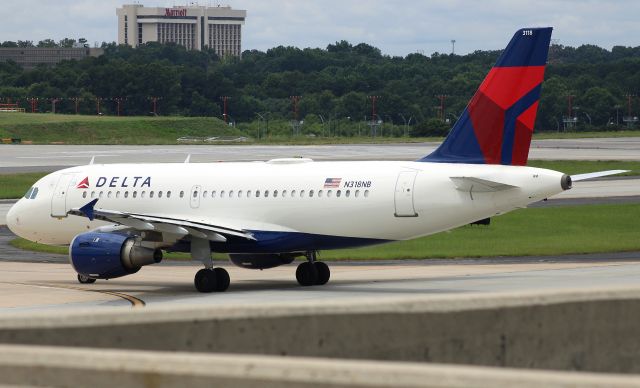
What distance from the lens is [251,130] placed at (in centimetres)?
16788

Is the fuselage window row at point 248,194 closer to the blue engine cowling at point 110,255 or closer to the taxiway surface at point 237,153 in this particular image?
the blue engine cowling at point 110,255

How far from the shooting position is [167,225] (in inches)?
1182

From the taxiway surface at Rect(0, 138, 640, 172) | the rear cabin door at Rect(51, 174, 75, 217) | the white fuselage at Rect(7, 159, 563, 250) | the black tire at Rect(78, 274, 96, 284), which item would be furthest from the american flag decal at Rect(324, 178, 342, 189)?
the taxiway surface at Rect(0, 138, 640, 172)

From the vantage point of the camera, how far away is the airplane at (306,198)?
28594mm

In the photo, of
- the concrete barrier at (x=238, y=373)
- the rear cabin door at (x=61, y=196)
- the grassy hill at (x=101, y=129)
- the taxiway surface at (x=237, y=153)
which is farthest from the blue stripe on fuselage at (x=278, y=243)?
the grassy hill at (x=101, y=129)

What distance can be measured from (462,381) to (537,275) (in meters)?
25.0

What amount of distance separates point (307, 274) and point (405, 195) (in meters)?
4.45

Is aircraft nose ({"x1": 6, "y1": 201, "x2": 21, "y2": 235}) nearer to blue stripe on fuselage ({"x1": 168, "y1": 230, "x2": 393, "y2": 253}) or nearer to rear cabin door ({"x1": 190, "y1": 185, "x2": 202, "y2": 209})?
rear cabin door ({"x1": 190, "y1": 185, "x2": 202, "y2": 209})

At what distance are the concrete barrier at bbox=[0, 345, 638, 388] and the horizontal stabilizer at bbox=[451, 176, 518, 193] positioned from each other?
783 inches

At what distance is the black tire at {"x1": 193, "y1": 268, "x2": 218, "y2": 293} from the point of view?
30812 millimetres

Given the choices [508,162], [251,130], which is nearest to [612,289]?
[508,162]

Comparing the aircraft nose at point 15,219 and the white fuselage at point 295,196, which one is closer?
the white fuselage at point 295,196

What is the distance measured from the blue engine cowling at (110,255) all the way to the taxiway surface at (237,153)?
57641mm

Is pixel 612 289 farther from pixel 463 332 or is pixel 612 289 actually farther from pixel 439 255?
pixel 439 255
